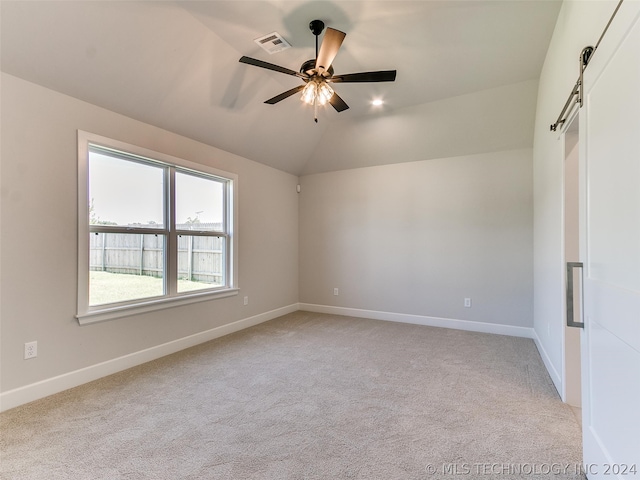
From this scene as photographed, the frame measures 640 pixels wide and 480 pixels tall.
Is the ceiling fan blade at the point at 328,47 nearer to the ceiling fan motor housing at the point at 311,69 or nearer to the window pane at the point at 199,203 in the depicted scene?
the ceiling fan motor housing at the point at 311,69

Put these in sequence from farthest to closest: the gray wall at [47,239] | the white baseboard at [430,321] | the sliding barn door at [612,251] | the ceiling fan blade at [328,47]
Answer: the white baseboard at [430,321] < the gray wall at [47,239] < the ceiling fan blade at [328,47] < the sliding barn door at [612,251]

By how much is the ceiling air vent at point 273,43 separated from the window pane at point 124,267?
2272 mm

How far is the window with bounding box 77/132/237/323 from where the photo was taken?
272 centimetres

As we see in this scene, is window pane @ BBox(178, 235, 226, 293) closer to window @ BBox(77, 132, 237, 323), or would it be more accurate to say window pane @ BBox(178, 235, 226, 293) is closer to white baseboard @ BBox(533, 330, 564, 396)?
window @ BBox(77, 132, 237, 323)

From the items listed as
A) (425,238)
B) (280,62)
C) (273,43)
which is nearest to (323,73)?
(273,43)

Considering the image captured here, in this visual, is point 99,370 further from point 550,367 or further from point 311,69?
point 550,367

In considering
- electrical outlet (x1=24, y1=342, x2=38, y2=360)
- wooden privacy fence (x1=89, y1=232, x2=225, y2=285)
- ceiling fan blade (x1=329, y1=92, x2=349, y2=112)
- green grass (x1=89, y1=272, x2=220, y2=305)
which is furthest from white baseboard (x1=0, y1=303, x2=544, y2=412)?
ceiling fan blade (x1=329, y1=92, x2=349, y2=112)

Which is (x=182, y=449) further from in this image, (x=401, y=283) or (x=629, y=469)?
(x=401, y=283)

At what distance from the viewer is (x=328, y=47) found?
6.87 ft

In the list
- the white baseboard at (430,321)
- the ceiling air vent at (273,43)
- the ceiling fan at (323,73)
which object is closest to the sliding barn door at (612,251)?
the ceiling fan at (323,73)

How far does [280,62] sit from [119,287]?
280 cm

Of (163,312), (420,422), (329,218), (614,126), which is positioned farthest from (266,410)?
(329,218)

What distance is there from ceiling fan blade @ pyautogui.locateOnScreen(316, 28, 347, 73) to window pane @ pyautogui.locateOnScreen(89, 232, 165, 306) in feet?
8.17

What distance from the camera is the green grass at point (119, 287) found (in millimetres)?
2760
